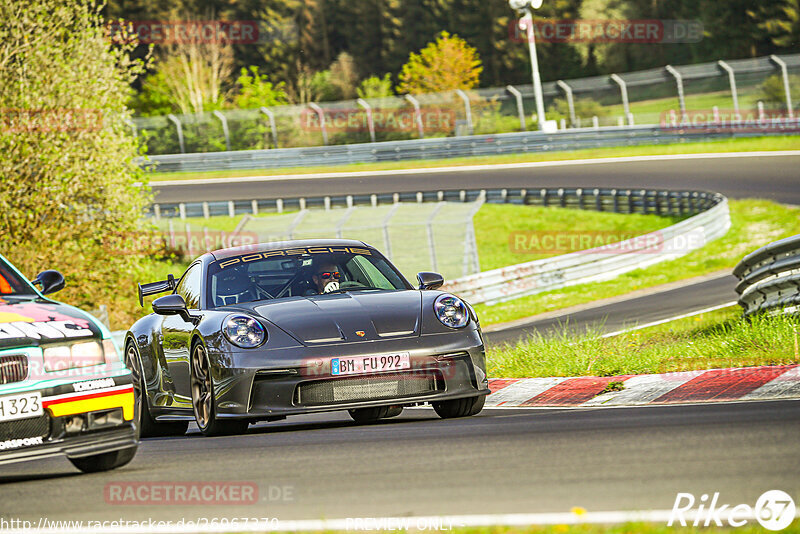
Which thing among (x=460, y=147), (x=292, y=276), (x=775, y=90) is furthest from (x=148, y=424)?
(x=460, y=147)

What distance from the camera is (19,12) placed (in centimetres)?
2284

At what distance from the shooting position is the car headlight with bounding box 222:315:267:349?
762 centimetres

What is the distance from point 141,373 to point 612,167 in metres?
30.0

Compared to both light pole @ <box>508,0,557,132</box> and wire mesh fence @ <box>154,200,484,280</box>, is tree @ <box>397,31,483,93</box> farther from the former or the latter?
wire mesh fence @ <box>154,200,484,280</box>

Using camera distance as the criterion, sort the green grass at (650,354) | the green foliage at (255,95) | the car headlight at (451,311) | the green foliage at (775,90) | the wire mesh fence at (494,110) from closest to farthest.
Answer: the car headlight at (451,311)
the green grass at (650,354)
the green foliage at (775,90)
the wire mesh fence at (494,110)
the green foliage at (255,95)

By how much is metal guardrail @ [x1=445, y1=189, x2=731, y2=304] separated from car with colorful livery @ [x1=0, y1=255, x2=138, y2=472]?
15400mm

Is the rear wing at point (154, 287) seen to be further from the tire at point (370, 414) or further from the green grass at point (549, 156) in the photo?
the green grass at point (549, 156)

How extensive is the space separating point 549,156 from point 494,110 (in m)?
6.86

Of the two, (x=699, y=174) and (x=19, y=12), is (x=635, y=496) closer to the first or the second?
(x=19, y=12)

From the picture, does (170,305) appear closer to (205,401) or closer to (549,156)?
(205,401)

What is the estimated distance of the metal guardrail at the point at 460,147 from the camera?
3912 cm

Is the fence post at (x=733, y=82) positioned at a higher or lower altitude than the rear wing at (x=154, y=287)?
lower

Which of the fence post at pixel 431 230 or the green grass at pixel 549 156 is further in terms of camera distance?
the green grass at pixel 549 156

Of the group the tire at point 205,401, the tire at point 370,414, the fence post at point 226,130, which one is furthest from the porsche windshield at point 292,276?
the fence post at point 226,130
